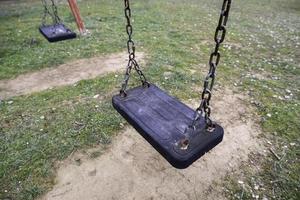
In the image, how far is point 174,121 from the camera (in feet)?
8.02

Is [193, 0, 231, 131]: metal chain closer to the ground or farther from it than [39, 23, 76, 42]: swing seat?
farther from it

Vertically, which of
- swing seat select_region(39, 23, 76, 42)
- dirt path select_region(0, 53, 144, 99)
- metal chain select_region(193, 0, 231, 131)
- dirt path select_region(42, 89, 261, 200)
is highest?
metal chain select_region(193, 0, 231, 131)

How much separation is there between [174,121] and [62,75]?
339 cm

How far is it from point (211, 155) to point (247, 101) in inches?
59.6

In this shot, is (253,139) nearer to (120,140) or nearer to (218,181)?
(218,181)

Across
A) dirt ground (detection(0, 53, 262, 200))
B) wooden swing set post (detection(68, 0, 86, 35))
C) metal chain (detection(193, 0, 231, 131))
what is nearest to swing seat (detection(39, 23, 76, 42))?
wooden swing set post (detection(68, 0, 86, 35))

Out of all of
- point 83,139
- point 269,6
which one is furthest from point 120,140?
point 269,6

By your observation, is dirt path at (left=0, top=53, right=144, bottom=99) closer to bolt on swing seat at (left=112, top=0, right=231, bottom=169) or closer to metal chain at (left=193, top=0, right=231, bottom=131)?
bolt on swing seat at (left=112, top=0, right=231, bottom=169)

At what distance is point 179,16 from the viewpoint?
29.3 ft

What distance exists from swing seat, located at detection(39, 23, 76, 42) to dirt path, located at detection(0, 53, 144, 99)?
2.33 feet

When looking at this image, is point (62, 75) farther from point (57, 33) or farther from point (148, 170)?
point (148, 170)

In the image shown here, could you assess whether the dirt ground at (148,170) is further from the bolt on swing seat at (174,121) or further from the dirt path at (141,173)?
the bolt on swing seat at (174,121)

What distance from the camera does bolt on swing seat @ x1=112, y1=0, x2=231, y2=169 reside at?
194cm

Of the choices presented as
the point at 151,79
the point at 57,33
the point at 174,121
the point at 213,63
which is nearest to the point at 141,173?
the point at 174,121
